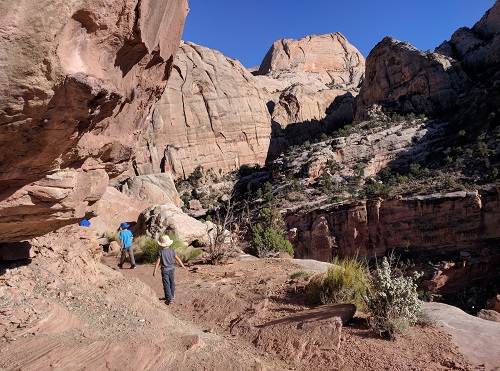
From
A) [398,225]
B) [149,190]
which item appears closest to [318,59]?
[398,225]

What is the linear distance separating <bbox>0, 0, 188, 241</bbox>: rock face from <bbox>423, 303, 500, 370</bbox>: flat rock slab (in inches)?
189

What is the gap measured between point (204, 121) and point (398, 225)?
117ft

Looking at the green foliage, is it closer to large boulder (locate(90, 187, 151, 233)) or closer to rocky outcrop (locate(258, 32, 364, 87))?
large boulder (locate(90, 187, 151, 233))

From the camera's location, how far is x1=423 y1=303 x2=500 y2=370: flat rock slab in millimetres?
4532

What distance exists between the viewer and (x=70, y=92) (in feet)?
8.06

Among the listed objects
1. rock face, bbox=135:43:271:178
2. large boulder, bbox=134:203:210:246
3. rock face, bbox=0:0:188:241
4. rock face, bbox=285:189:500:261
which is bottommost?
rock face, bbox=285:189:500:261

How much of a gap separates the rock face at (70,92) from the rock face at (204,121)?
51902 mm

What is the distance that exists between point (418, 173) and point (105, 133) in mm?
38553

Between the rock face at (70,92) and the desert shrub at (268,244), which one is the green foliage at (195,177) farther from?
the rock face at (70,92)

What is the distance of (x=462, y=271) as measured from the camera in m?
27.6

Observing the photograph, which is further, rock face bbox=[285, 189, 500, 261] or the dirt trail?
rock face bbox=[285, 189, 500, 261]

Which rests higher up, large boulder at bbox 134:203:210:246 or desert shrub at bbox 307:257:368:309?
large boulder at bbox 134:203:210:246

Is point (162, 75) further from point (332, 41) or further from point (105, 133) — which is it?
point (332, 41)

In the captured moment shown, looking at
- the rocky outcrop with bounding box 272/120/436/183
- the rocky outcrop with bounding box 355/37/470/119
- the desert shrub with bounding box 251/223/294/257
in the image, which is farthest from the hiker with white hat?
the rocky outcrop with bounding box 355/37/470/119
